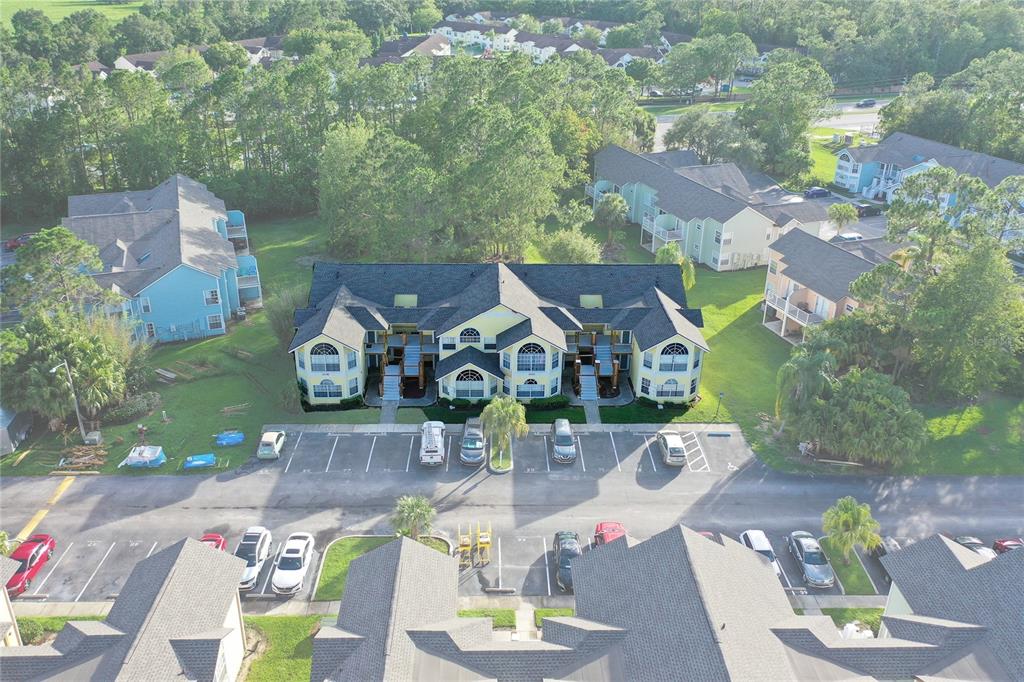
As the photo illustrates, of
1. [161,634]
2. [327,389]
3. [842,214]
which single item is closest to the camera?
[161,634]

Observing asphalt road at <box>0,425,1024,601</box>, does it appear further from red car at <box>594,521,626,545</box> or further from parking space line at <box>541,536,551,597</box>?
red car at <box>594,521,626,545</box>

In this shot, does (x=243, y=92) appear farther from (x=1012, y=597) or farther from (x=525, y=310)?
(x=1012, y=597)

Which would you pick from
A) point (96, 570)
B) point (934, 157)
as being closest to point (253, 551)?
point (96, 570)

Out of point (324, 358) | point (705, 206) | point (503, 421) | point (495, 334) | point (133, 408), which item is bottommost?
point (133, 408)

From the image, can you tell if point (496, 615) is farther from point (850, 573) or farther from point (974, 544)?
point (974, 544)

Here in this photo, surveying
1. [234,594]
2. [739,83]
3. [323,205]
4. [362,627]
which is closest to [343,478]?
[234,594]

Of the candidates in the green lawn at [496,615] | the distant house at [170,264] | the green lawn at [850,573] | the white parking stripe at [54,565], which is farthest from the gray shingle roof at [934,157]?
the white parking stripe at [54,565]

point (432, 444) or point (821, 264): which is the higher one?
point (821, 264)
